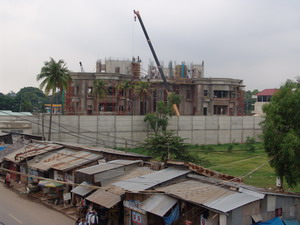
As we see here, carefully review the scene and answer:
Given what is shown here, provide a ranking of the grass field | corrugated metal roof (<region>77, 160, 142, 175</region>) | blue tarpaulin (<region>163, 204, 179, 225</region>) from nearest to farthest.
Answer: blue tarpaulin (<region>163, 204, 179, 225</region>)
corrugated metal roof (<region>77, 160, 142, 175</region>)
the grass field

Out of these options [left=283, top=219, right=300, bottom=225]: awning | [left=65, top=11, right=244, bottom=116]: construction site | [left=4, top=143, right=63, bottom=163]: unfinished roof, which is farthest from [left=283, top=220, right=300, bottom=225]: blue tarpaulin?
[left=65, top=11, right=244, bottom=116]: construction site

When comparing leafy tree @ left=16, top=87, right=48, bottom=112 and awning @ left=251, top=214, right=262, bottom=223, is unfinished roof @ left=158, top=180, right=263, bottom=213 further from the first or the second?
leafy tree @ left=16, top=87, right=48, bottom=112

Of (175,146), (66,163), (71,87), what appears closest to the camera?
(66,163)

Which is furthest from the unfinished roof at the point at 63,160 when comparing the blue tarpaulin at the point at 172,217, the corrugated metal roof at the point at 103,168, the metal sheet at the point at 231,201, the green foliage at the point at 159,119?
the green foliage at the point at 159,119

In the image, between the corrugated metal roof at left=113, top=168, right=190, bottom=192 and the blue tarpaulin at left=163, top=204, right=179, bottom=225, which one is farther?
the corrugated metal roof at left=113, top=168, right=190, bottom=192

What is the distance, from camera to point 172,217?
554 inches

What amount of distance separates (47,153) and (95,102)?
117ft

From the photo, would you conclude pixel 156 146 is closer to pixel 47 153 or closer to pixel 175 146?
pixel 175 146

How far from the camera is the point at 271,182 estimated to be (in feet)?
83.7

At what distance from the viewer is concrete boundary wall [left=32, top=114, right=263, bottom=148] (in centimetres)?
4259

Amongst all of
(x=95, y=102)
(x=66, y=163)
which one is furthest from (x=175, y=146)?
(x=95, y=102)

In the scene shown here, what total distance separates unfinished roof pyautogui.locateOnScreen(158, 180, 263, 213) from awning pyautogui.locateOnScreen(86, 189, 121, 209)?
230cm

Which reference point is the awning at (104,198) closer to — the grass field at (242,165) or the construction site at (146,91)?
the grass field at (242,165)

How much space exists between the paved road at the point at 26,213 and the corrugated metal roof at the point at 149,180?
4036 mm
